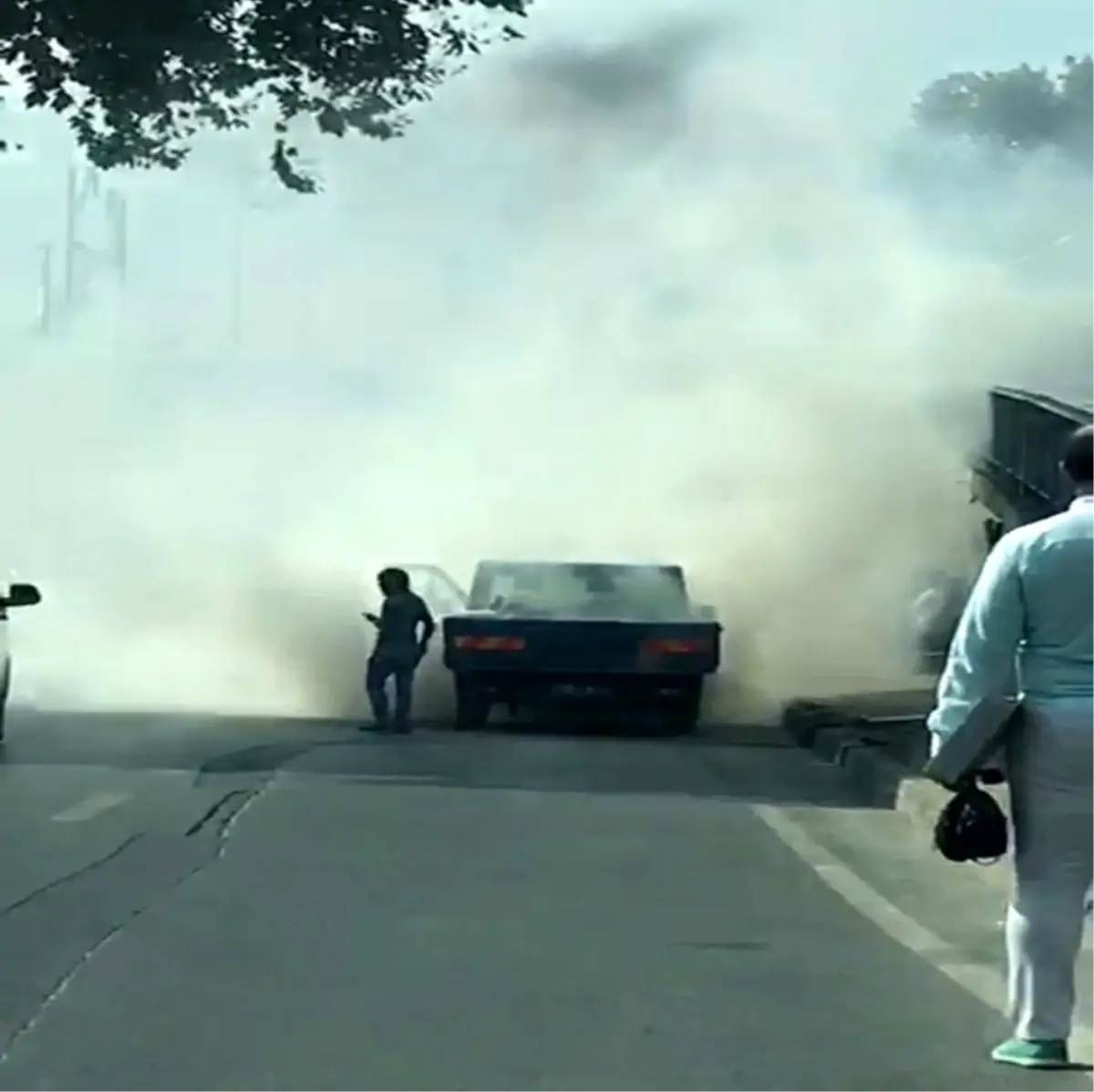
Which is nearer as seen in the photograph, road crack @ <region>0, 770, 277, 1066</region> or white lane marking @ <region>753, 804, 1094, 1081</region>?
road crack @ <region>0, 770, 277, 1066</region>

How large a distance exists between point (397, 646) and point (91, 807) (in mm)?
8842

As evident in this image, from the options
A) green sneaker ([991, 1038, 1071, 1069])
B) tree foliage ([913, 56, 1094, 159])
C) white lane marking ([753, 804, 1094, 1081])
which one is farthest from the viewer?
tree foliage ([913, 56, 1094, 159])

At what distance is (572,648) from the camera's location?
Result: 23.5 metres

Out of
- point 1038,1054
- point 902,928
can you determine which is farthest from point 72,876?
point 1038,1054

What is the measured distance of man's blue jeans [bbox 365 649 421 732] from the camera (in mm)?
23422

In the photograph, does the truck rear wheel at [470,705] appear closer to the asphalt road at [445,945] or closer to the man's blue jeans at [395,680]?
the man's blue jeans at [395,680]

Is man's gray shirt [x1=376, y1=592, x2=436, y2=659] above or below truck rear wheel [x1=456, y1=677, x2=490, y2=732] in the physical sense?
above

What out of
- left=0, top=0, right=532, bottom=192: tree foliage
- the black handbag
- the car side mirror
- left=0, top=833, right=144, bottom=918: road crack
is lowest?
left=0, top=833, right=144, bottom=918: road crack

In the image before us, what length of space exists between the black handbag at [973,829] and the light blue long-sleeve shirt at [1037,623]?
0.35 metres

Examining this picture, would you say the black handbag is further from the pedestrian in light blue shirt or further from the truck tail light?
the truck tail light

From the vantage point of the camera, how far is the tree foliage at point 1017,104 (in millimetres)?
58000

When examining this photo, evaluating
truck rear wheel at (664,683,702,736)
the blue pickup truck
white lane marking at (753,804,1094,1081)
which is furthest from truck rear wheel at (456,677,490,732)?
white lane marking at (753,804,1094,1081)

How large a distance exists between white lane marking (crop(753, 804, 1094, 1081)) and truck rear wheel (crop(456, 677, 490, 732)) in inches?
334

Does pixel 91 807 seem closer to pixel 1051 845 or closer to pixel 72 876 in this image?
pixel 72 876
